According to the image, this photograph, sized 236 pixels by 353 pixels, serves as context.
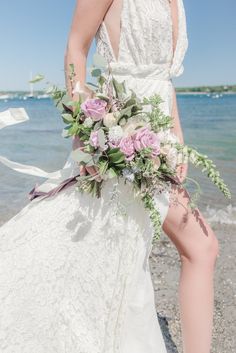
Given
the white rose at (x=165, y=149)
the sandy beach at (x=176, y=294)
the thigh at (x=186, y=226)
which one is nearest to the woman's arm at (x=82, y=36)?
the white rose at (x=165, y=149)

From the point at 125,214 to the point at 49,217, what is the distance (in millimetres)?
387

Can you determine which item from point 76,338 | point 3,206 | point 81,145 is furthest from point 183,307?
point 3,206

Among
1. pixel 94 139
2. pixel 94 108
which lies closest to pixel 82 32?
pixel 94 108

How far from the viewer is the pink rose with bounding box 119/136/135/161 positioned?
2166 millimetres

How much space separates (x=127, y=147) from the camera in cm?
217

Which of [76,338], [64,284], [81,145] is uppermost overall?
[81,145]

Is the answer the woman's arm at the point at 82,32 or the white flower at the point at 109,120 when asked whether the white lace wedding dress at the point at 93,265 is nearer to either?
the woman's arm at the point at 82,32

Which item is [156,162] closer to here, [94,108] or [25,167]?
[94,108]

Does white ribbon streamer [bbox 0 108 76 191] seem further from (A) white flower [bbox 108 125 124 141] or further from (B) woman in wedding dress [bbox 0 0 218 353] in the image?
(A) white flower [bbox 108 125 124 141]

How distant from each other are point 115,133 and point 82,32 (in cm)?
55

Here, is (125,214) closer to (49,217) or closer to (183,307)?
(49,217)

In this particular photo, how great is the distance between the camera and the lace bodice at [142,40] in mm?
2438

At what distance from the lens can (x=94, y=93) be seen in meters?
2.26

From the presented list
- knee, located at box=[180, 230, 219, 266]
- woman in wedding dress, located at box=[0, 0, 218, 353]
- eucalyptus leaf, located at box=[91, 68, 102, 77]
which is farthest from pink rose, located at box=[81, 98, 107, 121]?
knee, located at box=[180, 230, 219, 266]
